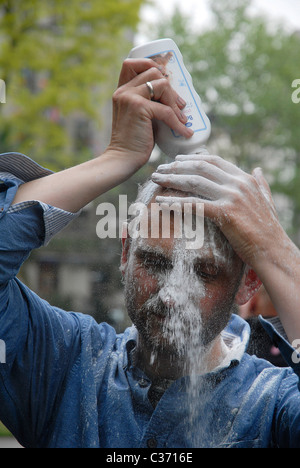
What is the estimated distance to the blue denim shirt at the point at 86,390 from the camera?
1.59 m

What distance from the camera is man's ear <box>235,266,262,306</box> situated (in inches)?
68.8

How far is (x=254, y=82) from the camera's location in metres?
16.0

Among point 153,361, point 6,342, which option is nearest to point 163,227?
point 153,361

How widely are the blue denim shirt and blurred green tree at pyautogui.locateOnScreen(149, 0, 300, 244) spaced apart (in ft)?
44.4

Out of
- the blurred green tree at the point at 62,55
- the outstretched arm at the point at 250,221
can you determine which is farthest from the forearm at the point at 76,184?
the blurred green tree at the point at 62,55

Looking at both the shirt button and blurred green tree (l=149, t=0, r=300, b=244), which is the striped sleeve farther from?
blurred green tree (l=149, t=0, r=300, b=244)

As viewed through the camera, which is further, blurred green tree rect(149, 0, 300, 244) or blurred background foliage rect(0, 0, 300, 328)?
blurred green tree rect(149, 0, 300, 244)

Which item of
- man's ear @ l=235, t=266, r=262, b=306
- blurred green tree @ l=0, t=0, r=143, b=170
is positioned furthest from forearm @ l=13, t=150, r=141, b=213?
blurred green tree @ l=0, t=0, r=143, b=170

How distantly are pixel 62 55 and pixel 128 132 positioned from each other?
31.0 feet

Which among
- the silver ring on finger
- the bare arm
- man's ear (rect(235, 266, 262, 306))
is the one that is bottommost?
man's ear (rect(235, 266, 262, 306))

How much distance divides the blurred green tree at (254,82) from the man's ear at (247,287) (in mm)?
13358

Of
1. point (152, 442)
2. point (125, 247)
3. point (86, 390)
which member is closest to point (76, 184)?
point (125, 247)

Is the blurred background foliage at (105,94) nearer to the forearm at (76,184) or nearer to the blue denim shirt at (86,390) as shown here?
the forearm at (76,184)

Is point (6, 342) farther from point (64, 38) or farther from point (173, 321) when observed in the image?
point (64, 38)
